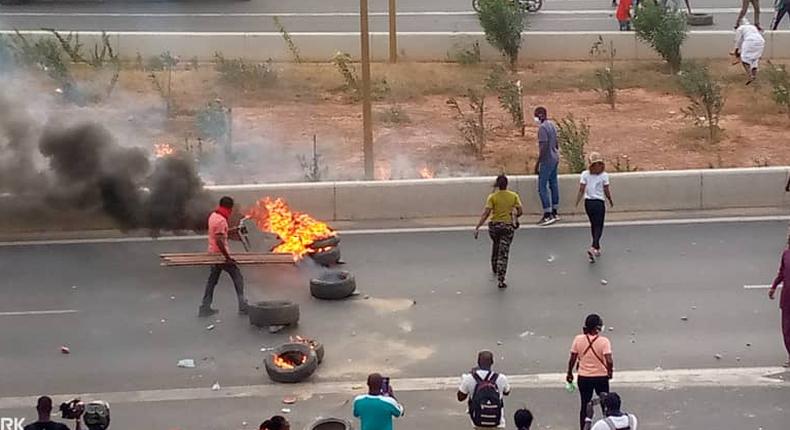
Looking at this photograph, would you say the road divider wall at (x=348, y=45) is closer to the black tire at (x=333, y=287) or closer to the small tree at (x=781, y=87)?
the small tree at (x=781, y=87)

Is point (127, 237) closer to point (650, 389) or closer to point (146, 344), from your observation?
point (146, 344)

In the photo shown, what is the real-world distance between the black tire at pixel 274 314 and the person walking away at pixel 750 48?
1311 cm

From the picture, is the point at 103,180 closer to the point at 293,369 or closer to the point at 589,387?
the point at 293,369

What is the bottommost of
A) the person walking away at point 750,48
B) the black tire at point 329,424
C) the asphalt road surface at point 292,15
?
the black tire at point 329,424

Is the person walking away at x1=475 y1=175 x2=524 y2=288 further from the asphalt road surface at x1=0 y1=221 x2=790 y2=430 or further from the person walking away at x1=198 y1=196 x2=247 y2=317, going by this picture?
the person walking away at x1=198 y1=196 x2=247 y2=317

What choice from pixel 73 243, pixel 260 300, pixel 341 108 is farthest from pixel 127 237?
pixel 341 108

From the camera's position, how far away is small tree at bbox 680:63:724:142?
763 inches

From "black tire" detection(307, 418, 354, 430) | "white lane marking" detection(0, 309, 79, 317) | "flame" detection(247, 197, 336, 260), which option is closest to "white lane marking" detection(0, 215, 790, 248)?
"flame" detection(247, 197, 336, 260)

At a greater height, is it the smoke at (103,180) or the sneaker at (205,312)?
the smoke at (103,180)

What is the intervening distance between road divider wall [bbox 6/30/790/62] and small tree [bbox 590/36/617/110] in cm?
16

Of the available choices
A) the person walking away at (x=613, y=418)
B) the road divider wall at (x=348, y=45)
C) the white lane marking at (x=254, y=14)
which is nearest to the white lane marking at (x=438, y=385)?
the person walking away at (x=613, y=418)

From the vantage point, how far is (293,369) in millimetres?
10719

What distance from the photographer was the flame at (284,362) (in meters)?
10.8

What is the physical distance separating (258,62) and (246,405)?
15700 millimetres
